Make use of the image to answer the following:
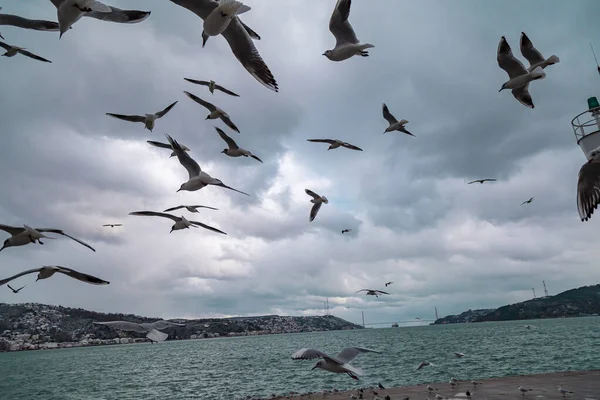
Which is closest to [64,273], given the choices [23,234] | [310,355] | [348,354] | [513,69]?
[23,234]

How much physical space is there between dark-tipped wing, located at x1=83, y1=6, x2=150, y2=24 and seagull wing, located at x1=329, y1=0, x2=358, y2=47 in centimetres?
397

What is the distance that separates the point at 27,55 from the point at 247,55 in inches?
173

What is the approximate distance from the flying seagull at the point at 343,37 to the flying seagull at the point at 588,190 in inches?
177

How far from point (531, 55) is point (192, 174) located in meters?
7.54

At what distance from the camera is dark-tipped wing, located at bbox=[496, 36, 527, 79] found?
7.91 m

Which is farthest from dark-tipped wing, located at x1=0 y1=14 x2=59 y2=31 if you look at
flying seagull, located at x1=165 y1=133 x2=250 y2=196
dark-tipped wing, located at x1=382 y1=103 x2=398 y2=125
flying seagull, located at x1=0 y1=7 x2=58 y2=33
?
dark-tipped wing, located at x1=382 y1=103 x2=398 y2=125

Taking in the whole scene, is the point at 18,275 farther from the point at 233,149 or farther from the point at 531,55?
the point at 531,55

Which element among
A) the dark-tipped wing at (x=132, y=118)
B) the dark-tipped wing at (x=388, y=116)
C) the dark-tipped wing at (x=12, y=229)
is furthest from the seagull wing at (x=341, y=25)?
the dark-tipped wing at (x=12, y=229)

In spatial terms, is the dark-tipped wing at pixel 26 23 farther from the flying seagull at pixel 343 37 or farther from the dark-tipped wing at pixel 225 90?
the flying seagull at pixel 343 37

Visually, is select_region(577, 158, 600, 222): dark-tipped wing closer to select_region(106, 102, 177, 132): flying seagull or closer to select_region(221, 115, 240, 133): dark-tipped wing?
select_region(221, 115, 240, 133): dark-tipped wing

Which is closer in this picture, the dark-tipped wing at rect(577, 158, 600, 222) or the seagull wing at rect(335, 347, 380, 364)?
the dark-tipped wing at rect(577, 158, 600, 222)

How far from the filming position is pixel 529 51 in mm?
8117

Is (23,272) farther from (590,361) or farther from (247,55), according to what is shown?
(590,361)

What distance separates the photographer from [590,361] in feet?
100
